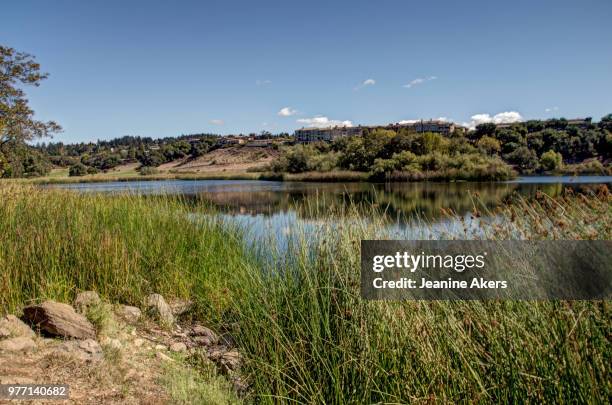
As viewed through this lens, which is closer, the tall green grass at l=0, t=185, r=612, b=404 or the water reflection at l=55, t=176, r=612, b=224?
the tall green grass at l=0, t=185, r=612, b=404

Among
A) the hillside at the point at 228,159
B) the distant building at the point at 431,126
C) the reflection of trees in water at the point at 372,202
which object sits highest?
the distant building at the point at 431,126

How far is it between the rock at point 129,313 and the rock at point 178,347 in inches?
26.8

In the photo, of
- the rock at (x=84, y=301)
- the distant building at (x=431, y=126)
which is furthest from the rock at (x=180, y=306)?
the distant building at (x=431, y=126)

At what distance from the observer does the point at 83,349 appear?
3680 mm

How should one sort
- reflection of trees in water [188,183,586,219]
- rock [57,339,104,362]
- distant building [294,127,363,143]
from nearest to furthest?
rock [57,339,104,362]
reflection of trees in water [188,183,586,219]
distant building [294,127,363,143]

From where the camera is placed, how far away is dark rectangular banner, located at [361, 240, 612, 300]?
339 cm

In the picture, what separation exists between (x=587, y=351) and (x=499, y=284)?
997 mm

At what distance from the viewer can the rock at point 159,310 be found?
5367mm

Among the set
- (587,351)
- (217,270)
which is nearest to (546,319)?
(587,351)

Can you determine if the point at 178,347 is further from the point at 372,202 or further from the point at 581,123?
the point at 581,123

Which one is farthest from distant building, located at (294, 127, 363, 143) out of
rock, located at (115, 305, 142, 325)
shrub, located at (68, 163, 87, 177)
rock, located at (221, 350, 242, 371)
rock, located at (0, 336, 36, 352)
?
rock, located at (0, 336, 36, 352)

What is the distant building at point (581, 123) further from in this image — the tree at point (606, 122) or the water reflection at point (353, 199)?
the water reflection at point (353, 199)

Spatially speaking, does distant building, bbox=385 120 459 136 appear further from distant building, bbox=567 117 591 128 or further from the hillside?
the hillside

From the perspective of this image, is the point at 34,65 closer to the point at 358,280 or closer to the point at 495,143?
the point at 358,280
